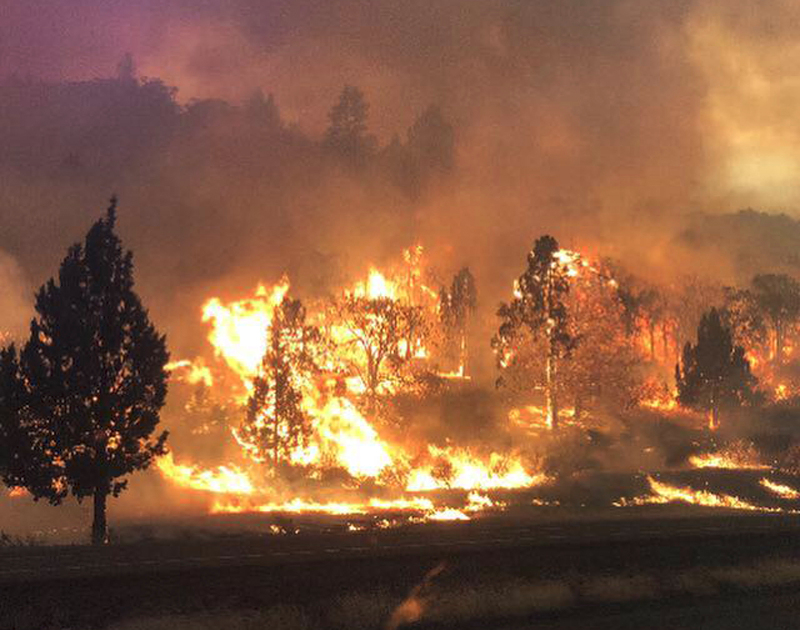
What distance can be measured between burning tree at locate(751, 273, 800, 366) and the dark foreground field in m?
99.0

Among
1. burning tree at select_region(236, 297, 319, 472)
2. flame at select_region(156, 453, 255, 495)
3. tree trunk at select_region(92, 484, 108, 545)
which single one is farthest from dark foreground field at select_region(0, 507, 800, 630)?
flame at select_region(156, 453, 255, 495)

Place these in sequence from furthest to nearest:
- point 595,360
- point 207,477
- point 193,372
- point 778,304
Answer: point 778,304, point 595,360, point 193,372, point 207,477

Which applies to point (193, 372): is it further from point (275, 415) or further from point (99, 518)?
point (99, 518)

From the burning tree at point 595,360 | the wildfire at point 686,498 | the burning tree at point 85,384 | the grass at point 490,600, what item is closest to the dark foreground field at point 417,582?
the grass at point 490,600

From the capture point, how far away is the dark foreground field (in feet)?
50.1

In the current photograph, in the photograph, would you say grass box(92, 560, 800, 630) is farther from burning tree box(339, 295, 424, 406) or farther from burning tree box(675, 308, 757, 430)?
burning tree box(675, 308, 757, 430)

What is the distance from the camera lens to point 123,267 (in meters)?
30.8

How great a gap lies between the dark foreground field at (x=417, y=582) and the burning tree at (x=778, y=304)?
325ft

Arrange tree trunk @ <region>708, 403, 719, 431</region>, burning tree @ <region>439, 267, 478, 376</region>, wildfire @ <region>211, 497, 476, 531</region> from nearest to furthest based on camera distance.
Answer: wildfire @ <region>211, 497, 476, 531</region>, tree trunk @ <region>708, 403, 719, 431</region>, burning tree @ <region>439, 267, 478, 376</region>

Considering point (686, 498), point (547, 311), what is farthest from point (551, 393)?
point (686, 498)

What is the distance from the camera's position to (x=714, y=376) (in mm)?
74812

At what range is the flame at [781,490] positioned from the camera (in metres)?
50.9

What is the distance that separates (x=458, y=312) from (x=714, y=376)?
33426mm

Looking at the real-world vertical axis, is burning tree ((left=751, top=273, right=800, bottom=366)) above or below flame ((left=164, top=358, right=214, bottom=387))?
above
